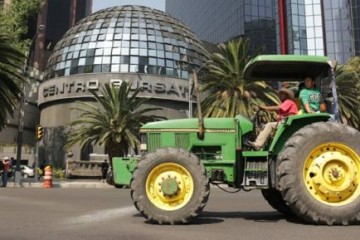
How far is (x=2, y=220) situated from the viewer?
712cm

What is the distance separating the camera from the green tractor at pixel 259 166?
6.18 metres

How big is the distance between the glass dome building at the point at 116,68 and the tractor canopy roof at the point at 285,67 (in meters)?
42.6

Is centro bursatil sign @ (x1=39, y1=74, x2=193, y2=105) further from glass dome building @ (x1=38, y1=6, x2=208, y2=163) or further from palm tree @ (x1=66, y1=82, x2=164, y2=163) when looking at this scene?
palm tree @ (x1=66, y1=82, x2=164, y2=163)

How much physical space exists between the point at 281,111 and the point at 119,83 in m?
43.6

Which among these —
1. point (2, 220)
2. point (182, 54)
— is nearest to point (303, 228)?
point (2, 220)

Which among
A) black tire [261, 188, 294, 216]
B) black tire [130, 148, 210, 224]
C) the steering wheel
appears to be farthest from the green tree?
black tire [130, 148, 210, 224]

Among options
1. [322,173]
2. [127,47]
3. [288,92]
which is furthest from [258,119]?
[127,47]

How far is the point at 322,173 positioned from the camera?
6.31 metres

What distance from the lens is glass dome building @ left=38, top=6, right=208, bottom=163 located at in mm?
51156

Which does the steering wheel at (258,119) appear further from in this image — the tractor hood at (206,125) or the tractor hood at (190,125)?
the tractor hood at (190,125)

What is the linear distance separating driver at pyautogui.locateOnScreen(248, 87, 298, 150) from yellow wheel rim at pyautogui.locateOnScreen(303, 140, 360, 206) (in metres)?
0.72

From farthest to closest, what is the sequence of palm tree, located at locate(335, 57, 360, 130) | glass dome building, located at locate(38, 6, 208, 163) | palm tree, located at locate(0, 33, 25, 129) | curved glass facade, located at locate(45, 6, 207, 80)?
1. curved glass facade, located at locate(45, 6, 207, 80)
2. glass dome building, located at locate(38, 6, 208, 163)
3. palm tree, located at locate(335, 57, 360, 130)
4. palm tree, located at locate(0, 33, 25, 129)

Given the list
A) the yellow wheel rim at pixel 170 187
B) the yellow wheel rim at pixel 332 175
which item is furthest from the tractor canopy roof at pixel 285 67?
the yellow wheel rim at pixel 170 187

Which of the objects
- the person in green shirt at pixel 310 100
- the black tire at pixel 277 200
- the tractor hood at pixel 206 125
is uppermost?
the person in green shirt at pixel 310 100
